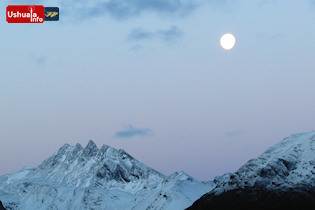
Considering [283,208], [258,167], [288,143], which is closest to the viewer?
[283,208]

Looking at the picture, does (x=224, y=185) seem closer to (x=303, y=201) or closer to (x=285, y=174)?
(x=285, y=174)

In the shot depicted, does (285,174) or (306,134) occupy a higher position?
(306,134)

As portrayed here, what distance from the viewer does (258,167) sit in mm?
125875

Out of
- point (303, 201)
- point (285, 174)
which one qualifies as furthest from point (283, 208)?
point (285, 174)

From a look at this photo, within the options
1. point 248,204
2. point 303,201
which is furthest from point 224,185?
point 303,201

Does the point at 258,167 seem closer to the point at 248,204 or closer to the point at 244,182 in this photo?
the point at 244,182

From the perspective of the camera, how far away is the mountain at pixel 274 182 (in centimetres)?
11175

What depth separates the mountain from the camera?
11175 cm

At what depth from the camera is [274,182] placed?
388 ft

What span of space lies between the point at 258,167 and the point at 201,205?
56.5 feet

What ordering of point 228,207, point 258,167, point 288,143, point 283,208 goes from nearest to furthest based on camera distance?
point 283,208
point 228,207
point 258,167
point 288,143

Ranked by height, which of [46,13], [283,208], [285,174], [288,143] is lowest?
[283,208]

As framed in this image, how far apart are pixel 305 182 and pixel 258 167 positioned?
46.1 ft

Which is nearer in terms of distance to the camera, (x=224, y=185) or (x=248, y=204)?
(x=248, y=204)
